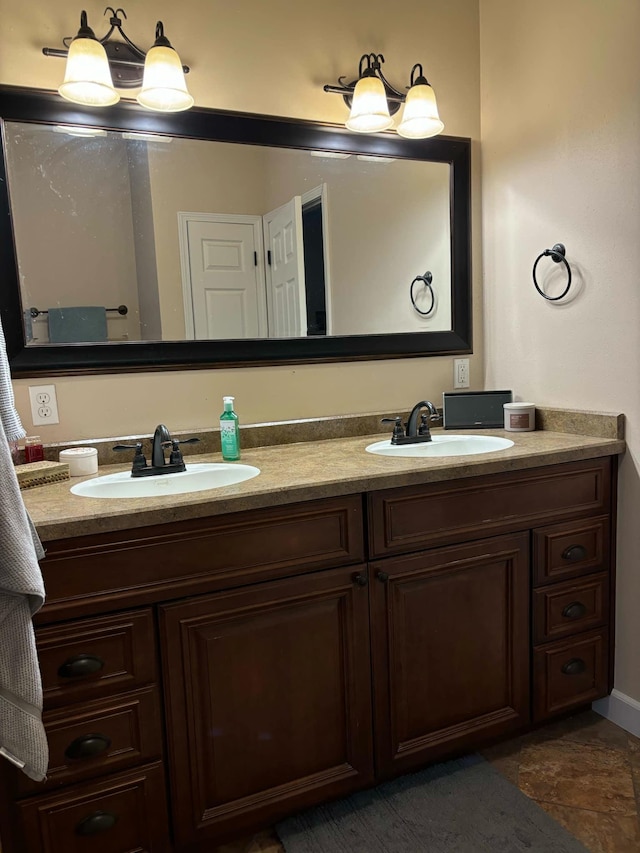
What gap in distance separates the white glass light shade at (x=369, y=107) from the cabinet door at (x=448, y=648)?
132 centimetres

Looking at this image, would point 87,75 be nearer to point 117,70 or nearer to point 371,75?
point 117,70

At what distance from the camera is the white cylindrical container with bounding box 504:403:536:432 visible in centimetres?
205

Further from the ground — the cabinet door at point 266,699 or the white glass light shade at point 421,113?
the white glass light shade at point 421,113

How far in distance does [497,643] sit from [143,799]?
0.97 meters

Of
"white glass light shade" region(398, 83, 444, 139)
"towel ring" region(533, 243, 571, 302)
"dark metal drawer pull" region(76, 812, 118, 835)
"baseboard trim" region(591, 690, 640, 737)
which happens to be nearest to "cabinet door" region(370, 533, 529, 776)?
"baseboard trim" region(591, 690, 640, 737)

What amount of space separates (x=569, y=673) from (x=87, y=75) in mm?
2105

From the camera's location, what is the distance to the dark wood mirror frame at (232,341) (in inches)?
64.4

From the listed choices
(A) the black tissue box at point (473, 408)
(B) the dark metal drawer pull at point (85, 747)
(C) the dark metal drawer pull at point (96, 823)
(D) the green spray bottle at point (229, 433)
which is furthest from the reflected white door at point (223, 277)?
(C) the dark metal drawer pull at point (96, 823)

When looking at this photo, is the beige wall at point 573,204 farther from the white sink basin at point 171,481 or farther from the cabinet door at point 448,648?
the white sink basin at point 171,481

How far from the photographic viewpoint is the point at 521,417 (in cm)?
205

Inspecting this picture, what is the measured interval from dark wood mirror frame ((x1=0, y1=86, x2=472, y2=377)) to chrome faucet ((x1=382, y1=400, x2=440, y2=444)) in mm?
287

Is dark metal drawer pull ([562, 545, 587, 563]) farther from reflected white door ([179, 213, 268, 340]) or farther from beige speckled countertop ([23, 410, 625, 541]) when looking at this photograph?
reflected white door ([179, 213, 268, 340])

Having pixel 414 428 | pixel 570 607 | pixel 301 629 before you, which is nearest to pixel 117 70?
pixel 414 428

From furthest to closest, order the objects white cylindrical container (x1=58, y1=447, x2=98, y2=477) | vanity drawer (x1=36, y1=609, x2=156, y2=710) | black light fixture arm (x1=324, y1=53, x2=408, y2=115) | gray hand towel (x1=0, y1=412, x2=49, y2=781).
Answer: black light fixture arm (x1=324, y1=53, x2=408, y2=115) → white cylindrical container (x1=58, y1=447, x2=98, y2=477) → vanity drawer (x1=36, y1=609, x2=156, y2=710) → gray hand towel (x1=0, y1=412, x2=49, y2=781)
